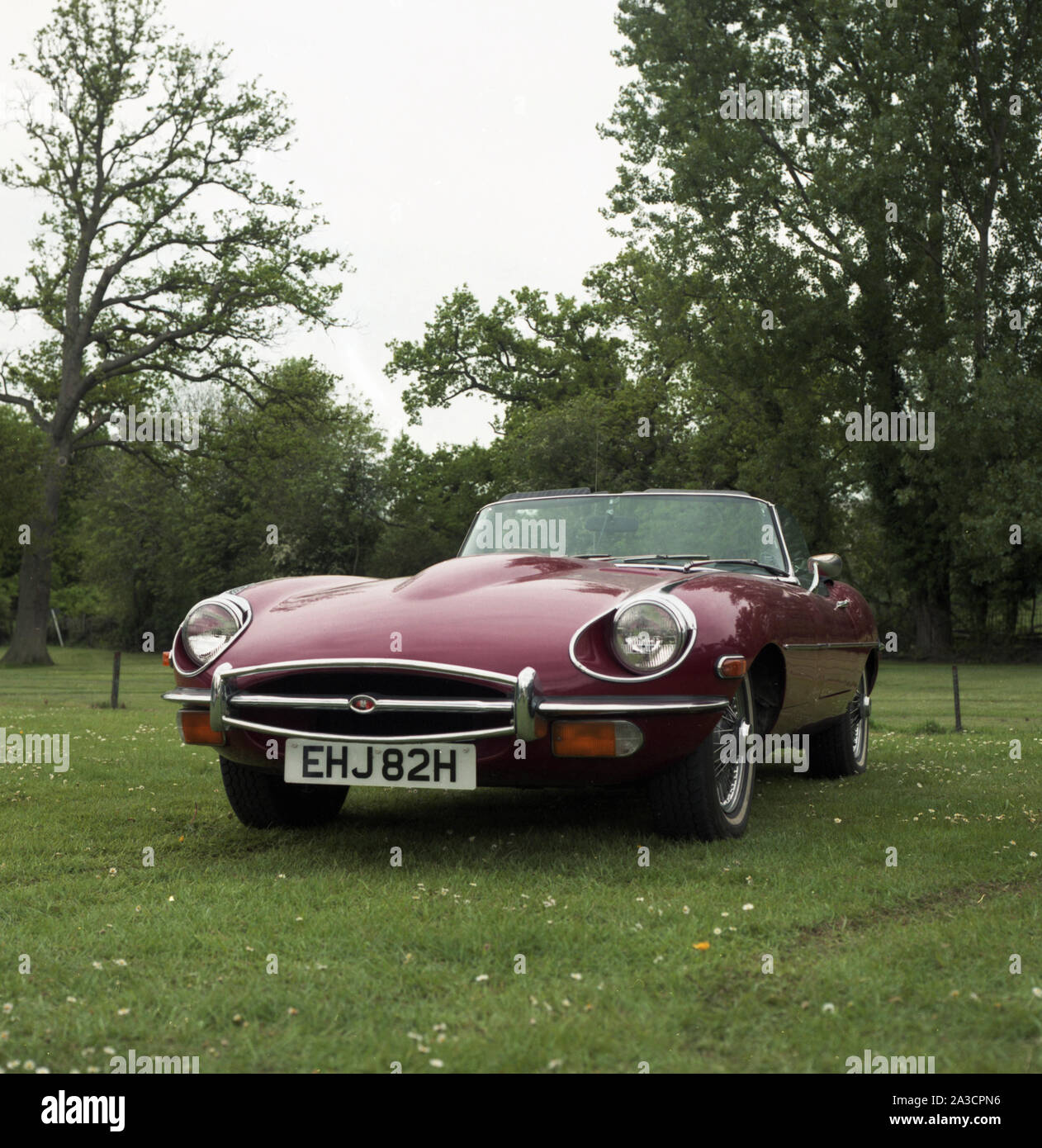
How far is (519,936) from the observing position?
338 centimetres

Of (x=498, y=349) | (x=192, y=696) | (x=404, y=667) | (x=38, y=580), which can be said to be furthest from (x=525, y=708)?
(x=498, y=349)

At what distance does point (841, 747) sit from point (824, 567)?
1.24 meters

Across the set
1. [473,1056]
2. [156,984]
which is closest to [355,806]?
[156,984]

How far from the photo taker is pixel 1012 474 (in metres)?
27.2

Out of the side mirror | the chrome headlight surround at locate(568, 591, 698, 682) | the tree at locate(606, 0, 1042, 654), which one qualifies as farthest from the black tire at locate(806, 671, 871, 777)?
the tree at locate(606, 0, 1042, 654)

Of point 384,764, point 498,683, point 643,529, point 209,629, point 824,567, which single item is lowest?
point 384,764

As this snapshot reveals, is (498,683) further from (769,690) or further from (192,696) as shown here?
(769,690)

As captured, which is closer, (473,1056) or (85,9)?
(473,1056)

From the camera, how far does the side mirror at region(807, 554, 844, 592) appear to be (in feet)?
21.2

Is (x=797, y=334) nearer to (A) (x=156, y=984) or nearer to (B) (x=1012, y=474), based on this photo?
(B) (x=1012, y=474)

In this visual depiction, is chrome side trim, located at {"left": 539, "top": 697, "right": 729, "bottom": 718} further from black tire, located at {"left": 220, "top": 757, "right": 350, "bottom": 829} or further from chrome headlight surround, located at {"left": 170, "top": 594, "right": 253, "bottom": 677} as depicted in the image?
chrome headlight surround, located at {"left": 170, "top": 594, "right": 253, "bottom": 677}

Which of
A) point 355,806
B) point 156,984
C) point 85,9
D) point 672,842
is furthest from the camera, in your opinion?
point 85,9

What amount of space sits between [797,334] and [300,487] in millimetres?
16646

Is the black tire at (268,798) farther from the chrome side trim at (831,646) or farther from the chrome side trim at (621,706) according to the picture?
the chrome side trim at (831,646)
